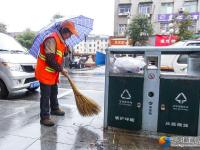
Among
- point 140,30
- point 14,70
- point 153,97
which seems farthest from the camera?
point 140,30

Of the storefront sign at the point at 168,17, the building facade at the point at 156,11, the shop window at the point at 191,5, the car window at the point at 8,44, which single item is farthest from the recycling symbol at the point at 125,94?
the shop window at the point at 191,5

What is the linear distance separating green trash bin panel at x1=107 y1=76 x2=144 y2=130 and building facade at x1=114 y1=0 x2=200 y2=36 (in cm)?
3006

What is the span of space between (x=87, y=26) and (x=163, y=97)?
227cm

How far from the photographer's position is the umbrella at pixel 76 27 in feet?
14.5

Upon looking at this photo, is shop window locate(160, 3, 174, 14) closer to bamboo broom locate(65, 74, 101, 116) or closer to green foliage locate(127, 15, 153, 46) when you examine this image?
green foliage locate(127, 15, 153, 46)

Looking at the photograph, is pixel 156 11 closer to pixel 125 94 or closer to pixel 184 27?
pixel 184 27

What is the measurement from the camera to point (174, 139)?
12.5ft

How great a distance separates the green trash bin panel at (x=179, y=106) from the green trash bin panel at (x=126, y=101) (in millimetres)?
332

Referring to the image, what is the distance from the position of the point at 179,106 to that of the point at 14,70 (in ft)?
13.9

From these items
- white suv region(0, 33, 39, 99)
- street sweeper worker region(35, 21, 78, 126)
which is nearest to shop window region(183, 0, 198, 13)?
white suv region(0, 33, 39, 99)

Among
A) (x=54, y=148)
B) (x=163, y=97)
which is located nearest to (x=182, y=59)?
(x=163, y=97)

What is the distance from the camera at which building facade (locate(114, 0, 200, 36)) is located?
3338 cm

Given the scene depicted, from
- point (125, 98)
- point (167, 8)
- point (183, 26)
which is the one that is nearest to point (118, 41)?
point (167, 8)

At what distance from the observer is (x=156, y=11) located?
35594mm
